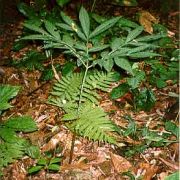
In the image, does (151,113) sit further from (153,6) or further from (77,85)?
(153,6)

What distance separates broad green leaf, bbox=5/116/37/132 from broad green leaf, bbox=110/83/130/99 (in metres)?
0.70

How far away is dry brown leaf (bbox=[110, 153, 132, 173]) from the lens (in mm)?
2650

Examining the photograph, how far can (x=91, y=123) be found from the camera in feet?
8.41

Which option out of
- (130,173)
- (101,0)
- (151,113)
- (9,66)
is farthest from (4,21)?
(130,173)

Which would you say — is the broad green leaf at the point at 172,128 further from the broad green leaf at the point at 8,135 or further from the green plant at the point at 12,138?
the broad green leaf at the point at 8,135

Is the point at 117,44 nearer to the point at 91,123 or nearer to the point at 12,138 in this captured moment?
the point at 91,123

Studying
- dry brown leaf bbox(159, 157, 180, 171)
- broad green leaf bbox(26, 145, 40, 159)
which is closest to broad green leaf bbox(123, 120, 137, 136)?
dry brown leaf bbox(159, 157, 180, 171)

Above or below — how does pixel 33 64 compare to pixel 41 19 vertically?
below

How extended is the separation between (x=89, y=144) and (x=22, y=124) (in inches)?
20.4

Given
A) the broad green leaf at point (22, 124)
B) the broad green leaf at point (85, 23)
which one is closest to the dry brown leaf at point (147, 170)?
the broad green leaf at point (22, 124)

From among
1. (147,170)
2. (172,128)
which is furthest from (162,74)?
(147,170)

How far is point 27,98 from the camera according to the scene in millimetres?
3295

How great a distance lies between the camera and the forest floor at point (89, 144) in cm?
265

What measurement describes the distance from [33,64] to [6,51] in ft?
→ 1.93
